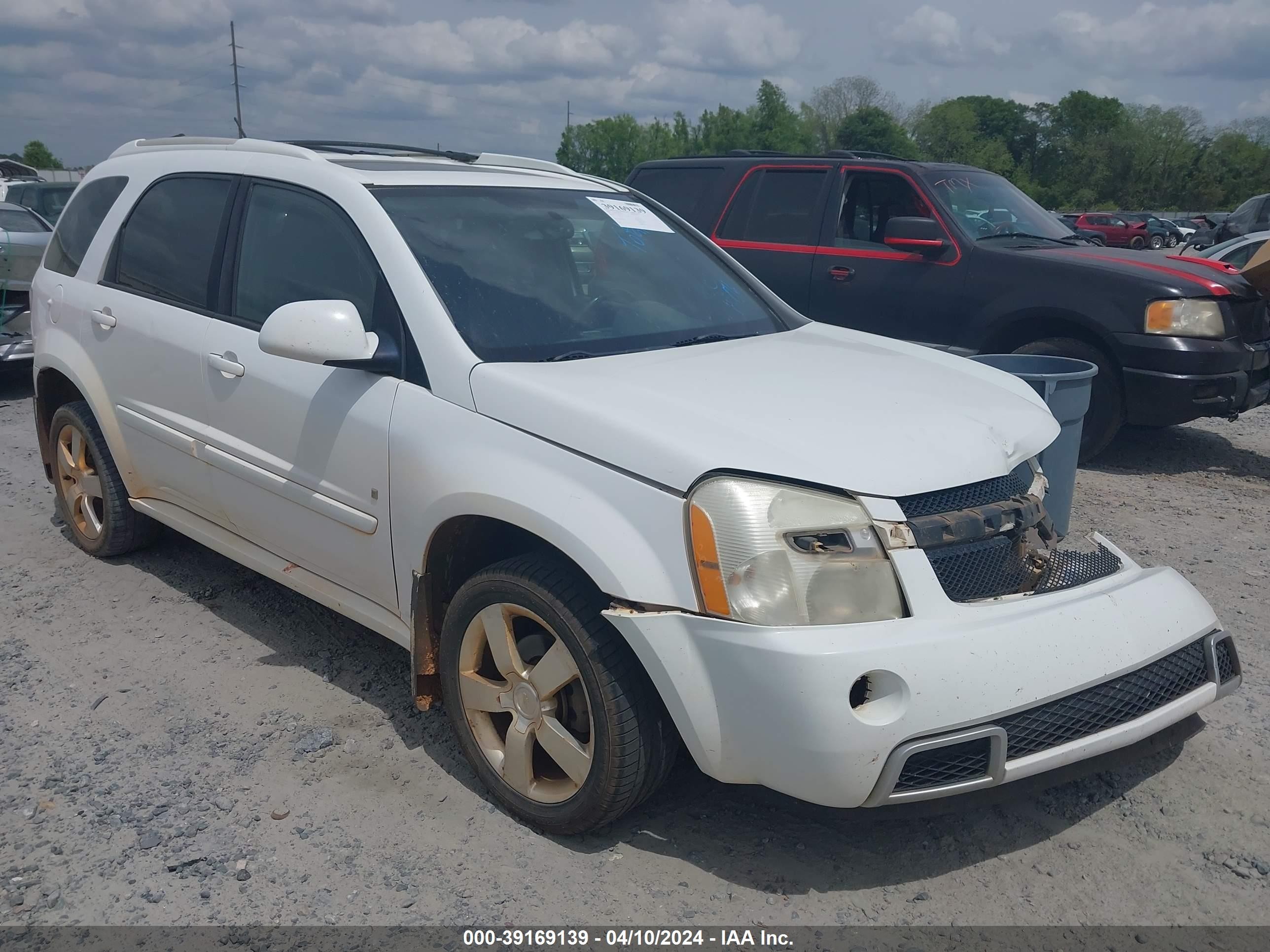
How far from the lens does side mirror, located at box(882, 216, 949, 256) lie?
690 centimetres

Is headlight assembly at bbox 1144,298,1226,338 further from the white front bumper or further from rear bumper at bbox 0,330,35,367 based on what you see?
rear bumper at bbox 0,330,35,367

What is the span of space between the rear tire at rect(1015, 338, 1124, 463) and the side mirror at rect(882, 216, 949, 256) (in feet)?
2.89

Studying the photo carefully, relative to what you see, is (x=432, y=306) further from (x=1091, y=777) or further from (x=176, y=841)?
(x=1091, y=777)

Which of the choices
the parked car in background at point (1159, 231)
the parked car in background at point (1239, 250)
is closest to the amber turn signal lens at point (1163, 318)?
the parked car in background at point (1239, 250)

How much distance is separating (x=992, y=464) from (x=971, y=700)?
0.67m

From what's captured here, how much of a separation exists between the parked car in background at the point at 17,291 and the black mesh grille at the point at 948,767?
785 cm

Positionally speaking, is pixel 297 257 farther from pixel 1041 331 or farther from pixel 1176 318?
pixel 1176 318

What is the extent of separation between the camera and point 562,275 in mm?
3502

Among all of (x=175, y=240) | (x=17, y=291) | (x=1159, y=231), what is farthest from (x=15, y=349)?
(x=1159, y=231)

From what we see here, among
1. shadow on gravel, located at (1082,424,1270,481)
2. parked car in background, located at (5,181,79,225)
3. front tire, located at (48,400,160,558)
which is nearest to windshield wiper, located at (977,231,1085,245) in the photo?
shadow on gravel, located at (1082,424,1270,481)

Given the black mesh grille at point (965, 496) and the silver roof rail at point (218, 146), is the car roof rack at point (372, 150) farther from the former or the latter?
the black mesh grille at point (965, 496)

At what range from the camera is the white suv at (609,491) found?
2.43m

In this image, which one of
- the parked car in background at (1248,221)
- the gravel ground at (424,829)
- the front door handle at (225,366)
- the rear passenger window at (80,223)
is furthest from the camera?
the parked car in background at (1248,221)

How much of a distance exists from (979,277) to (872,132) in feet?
278
